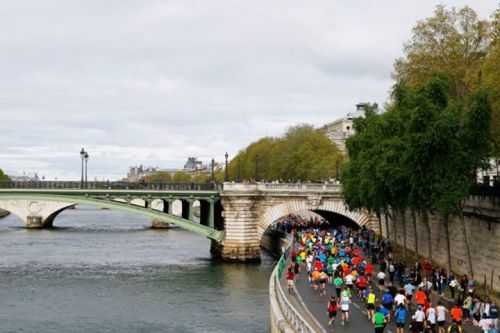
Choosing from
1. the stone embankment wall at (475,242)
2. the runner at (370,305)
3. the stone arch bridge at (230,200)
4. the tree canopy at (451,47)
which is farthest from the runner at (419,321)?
the stone arch bridge at (230,200)

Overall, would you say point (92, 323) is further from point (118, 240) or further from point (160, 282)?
point (118, 240)

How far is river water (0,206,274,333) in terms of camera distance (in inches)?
1378

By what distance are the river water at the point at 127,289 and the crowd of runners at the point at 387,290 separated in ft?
11.6

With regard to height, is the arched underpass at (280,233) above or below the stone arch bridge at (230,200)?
below

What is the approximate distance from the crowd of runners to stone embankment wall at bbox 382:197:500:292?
1.26m

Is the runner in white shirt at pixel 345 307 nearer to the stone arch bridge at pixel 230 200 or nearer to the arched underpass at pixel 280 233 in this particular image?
the stone arch bridge at pixel 230 200

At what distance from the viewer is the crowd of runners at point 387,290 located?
21.8 metres

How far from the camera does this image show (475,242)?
3456cm

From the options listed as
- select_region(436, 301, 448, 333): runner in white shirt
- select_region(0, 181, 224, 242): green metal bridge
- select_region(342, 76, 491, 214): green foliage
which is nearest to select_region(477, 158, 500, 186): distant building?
select_region(342, 76, 491, 214): green foliage

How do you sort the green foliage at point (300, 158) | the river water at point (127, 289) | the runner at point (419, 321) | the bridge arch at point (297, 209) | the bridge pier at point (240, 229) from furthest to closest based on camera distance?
the green foliage at point (300, 158), the bridge arch at point (297, 209), the bridge pier at point (240, 229), the river water at point (127, 289), the runner at point (419, 321)

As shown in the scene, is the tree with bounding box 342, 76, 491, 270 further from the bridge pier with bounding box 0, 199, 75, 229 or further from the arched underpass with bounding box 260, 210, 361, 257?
the bridge pier with bounding box 0, 199, 75, 229

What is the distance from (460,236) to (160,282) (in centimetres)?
1899

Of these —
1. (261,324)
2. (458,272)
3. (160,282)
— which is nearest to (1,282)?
(160,282)

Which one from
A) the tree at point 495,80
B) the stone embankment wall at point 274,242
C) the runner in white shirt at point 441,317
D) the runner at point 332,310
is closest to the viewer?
the runner in white shirt at point 441,317
